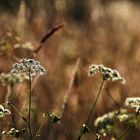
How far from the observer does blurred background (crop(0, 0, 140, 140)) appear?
4066 millimetres

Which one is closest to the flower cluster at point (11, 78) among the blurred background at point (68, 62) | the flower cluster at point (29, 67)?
the blurred background at point (68, 62)

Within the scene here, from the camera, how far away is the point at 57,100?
4.77m

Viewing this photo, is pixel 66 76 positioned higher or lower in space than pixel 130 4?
lower

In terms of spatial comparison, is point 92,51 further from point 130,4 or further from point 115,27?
point 130,4

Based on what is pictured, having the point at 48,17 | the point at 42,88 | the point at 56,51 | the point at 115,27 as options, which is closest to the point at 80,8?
the point at 115,27

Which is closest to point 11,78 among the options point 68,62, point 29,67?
point 29,67

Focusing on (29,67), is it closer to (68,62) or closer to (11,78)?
(11,78)

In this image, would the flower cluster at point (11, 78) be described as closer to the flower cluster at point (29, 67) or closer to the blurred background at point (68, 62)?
the blurred background at point (68, 62)

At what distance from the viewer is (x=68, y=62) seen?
561 cm

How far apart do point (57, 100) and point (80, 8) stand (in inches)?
342

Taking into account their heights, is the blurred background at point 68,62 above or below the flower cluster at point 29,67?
above

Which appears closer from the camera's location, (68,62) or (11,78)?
(11,78)

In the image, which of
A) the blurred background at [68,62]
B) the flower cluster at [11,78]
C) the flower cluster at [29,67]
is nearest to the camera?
the flower cluster at [29,67]

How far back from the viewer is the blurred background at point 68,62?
407cm
